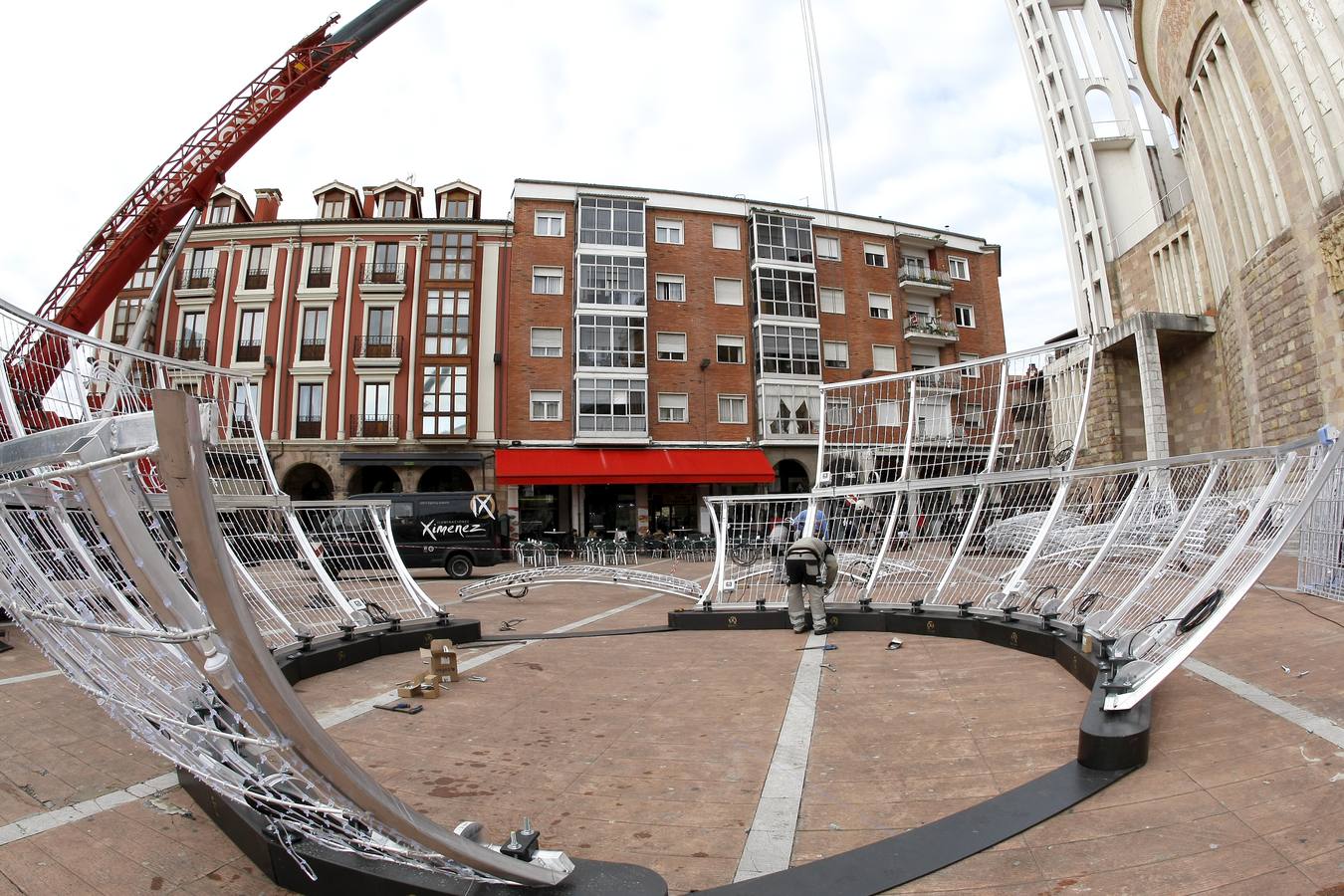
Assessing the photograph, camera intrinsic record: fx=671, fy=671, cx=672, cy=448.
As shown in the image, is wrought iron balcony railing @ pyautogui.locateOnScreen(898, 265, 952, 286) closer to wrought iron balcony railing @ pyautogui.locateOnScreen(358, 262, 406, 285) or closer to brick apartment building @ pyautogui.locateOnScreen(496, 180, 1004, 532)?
brick apartment building @ pyautogui.locateOnScreen(496, 180, 1004, 532)

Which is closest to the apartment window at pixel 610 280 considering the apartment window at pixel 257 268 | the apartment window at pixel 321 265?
the apartment window at pixel 321 265

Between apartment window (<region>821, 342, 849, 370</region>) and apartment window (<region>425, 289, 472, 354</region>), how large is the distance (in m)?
16.1

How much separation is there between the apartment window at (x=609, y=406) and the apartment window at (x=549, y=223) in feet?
22.6

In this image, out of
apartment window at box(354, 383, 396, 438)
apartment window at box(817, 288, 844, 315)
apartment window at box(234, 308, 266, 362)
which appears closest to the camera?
apartment window at box(354, 383, 396, 438)

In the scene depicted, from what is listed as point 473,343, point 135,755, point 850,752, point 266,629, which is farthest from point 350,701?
point 473,343

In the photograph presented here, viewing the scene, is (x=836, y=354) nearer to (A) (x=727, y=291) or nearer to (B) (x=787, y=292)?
(B) (x=787, y=292)

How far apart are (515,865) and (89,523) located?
1803 mm

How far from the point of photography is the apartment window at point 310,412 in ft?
88.9

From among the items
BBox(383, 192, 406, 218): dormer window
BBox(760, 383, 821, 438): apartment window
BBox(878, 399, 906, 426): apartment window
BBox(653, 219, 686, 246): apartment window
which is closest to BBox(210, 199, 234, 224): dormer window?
BBox(383, 192, 406, 218): dormer window

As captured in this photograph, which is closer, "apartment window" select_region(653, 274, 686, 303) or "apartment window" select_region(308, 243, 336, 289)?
"apartment window" select_region(308, 243, 336, 289)

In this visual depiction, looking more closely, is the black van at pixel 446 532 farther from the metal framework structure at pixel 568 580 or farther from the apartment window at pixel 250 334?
the apartment window at pixel 250 334

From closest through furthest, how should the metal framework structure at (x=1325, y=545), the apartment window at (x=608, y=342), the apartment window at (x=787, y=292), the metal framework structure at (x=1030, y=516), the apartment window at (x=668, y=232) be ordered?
the metal framework structure at (x=1030, y=516), the metal framework structure at (x=1325, y=545), the apartment window at (x=608, y=342), the apartment window at (x=668, y=232), the apartment window at (x=787, y=292)

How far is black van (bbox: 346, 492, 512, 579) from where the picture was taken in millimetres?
17359

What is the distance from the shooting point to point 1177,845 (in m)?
2.37
